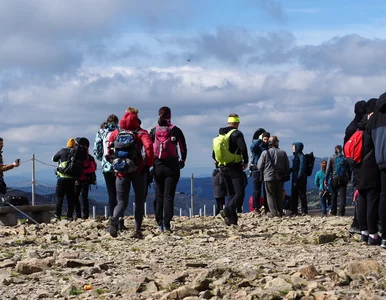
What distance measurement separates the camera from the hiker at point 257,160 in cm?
1861

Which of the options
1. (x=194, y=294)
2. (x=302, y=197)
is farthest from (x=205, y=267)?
(x=302, y=197)

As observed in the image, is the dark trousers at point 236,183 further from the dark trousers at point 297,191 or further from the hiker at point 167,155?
the dark trousers at point 297,191

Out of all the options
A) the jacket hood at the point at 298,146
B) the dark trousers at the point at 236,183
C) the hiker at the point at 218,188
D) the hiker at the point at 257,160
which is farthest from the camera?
the jacket hood at the point at 298,146

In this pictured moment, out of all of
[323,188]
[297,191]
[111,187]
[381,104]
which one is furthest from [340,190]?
[381,104]

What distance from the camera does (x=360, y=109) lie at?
11250 mm

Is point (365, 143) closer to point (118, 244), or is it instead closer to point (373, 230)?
point (373, 230)

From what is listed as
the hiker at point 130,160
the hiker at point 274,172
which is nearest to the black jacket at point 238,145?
the hiker at point 130,160

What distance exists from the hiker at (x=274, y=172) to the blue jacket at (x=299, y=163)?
3.41ft

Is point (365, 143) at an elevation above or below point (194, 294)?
above

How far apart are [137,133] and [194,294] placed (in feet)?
17.4

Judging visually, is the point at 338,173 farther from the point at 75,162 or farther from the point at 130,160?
the point at 130,160

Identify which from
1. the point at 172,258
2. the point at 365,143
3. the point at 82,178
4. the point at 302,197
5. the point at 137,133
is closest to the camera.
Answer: the point at 172,258

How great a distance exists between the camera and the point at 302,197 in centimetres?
1998

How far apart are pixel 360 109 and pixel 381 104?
1.22 metres
